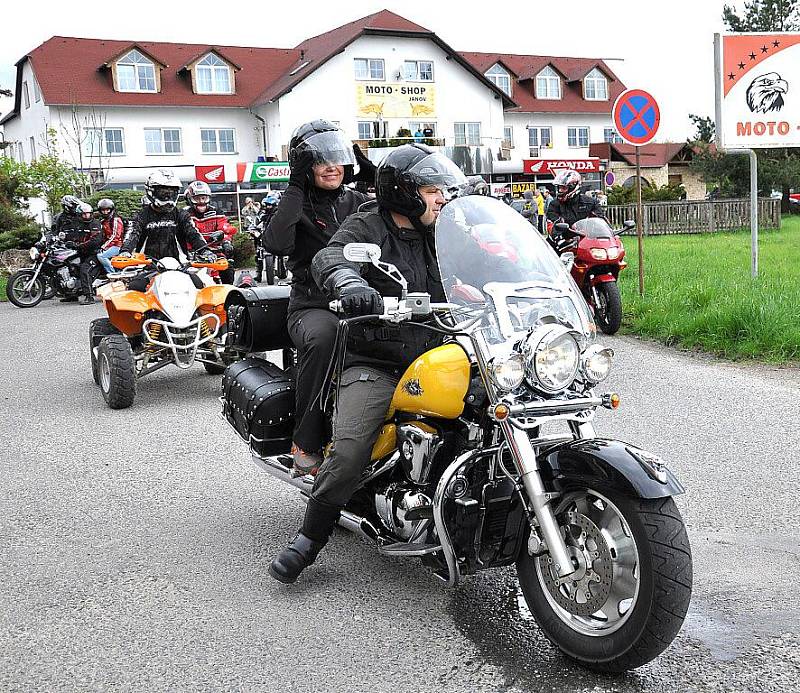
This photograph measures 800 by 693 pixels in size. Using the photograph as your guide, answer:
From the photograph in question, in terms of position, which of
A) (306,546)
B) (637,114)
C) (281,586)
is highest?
(637,114)

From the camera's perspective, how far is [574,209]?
1399cm

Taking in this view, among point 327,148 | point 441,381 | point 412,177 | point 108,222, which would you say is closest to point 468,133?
point 108,222

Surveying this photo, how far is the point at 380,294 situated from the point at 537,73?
60.5 meters

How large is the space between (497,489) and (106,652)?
1636mm

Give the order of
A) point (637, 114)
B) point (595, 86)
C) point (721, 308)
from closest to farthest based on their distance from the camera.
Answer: point (721, 308) < point (637, 114) < point (595, 86)

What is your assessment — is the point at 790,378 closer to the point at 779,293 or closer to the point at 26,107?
the point at 779,293

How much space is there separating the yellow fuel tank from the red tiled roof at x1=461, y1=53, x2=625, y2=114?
5756 cm

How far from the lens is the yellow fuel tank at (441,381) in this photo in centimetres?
351

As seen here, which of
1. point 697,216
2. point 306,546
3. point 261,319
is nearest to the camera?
point 306,546

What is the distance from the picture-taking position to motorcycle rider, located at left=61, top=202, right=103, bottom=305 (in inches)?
768

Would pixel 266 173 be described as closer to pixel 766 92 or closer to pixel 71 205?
pixel 71 205

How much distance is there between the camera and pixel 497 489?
352 cm

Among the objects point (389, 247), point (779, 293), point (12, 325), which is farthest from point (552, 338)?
point (12, 325)

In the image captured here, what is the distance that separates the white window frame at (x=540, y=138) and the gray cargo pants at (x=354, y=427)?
59.3m
